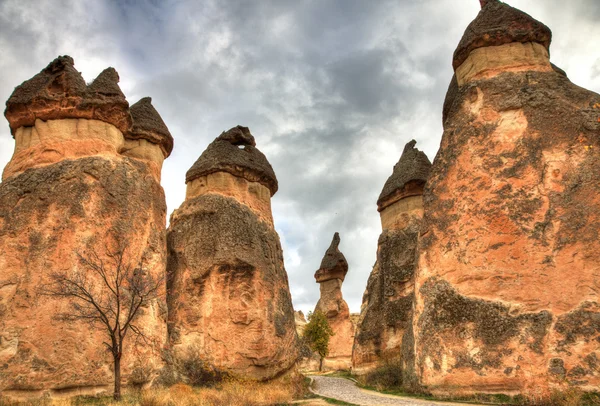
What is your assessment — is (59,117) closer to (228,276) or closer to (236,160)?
(236,160)

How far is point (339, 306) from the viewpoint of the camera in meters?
29.4

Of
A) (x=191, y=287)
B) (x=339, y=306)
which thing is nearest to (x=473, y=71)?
(x=191, y=287)

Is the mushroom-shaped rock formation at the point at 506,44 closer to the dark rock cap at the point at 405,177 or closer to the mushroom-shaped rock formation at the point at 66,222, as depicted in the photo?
the dark rock cap at the point at 405,177

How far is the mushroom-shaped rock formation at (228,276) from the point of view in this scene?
1299 cm

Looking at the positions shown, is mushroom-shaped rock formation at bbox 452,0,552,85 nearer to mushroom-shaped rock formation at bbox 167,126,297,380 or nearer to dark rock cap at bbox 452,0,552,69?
dark rock cap at bbox 452,0,552,69

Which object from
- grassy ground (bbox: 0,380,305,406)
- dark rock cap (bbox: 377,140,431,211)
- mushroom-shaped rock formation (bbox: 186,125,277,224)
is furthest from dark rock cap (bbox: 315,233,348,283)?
grassy ground (bbox: 0,380,305,406)

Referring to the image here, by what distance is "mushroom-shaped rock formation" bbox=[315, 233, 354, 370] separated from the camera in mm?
29156

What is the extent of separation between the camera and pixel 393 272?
722 inches

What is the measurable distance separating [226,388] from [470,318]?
6605mm

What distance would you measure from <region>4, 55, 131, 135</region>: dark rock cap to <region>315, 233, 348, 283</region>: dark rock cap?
19346 mm

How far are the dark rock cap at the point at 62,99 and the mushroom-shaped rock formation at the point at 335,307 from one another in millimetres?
19523

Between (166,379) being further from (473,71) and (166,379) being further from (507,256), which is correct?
(473,71)

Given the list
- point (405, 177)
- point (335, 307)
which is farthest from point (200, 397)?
point (335, 307)

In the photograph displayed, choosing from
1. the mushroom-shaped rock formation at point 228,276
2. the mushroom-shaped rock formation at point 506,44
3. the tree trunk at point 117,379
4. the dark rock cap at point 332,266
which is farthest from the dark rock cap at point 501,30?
the dark rock cap at point 332,266
